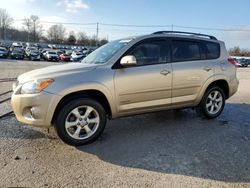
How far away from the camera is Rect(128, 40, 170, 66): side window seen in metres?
5.49

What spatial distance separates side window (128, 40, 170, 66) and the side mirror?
0.91ft

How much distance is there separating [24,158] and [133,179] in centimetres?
166

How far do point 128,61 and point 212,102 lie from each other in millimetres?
2560

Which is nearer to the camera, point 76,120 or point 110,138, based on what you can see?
point 76,120

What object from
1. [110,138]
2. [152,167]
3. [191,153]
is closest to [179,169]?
[152,167]

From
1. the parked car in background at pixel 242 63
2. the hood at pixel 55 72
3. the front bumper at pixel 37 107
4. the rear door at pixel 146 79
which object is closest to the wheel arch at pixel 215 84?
the rear door at pixel 146 79

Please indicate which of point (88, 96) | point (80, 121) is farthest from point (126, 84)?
point (80, 121)

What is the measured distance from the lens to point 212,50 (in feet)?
21.7

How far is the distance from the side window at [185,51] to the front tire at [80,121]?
1.96 m

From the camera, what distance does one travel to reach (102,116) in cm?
506

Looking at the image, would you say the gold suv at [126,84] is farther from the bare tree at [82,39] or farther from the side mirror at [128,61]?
the bare tree at [82,39]

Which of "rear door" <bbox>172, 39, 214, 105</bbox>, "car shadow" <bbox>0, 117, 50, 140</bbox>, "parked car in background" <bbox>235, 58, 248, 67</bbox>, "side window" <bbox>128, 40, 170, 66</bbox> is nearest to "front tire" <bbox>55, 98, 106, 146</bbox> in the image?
"car shadow" <bbox>0, 117, 50, 140</bbox>

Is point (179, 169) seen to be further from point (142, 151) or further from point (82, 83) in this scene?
point (82, 83)

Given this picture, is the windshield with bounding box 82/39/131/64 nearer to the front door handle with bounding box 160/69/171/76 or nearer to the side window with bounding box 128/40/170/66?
the side window with bounding box 128/40/170/66
